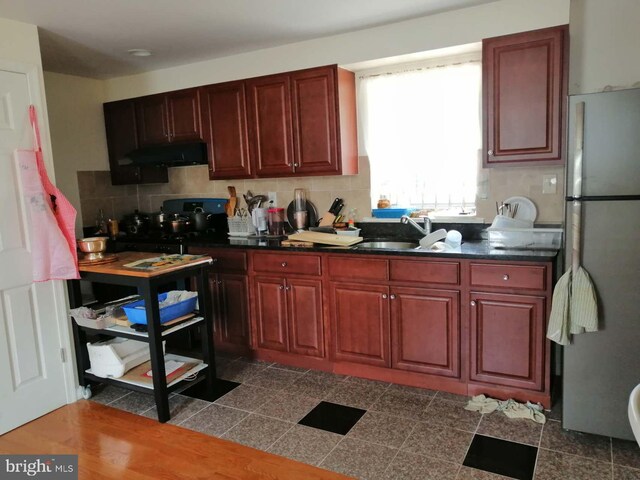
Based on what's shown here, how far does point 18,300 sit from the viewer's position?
109 inches

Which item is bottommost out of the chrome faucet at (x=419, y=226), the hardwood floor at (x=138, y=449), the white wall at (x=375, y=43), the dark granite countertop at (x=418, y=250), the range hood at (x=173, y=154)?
the hardwood floor at (x=138, y=449)

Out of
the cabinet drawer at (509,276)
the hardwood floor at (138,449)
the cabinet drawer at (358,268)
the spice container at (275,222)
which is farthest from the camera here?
the spice container at (275,222)

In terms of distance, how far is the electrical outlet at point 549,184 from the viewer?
9.94 ft

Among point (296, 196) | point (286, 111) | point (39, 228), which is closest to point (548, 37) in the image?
point (286, 111)

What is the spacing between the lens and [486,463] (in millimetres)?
2225

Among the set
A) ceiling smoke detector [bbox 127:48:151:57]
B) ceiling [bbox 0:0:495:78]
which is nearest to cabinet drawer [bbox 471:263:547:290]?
ceiling [bbox 0:0:495:78]

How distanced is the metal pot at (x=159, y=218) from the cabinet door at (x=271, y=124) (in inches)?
40.2

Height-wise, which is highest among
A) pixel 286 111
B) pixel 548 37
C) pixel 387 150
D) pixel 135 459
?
pixel 548 37

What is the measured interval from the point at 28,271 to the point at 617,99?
3132mm

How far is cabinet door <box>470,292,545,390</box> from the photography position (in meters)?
2.60

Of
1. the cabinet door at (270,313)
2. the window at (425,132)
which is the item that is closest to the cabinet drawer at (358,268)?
the cabinet door at (270,313)

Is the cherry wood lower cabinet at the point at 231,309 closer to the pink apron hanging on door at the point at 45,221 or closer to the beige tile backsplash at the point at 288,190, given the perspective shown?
the beige tile backsplash at the point at 288,190

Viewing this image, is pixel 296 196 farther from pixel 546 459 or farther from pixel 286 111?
pixel 546 459

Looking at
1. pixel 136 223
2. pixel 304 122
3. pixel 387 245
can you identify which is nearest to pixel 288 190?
pixel 304 122
